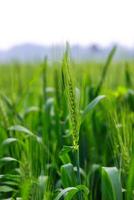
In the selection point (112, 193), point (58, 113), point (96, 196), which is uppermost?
point (58, 113)

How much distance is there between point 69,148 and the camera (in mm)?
1385

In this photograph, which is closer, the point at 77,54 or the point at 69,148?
the point at 69,148

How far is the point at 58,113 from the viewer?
81.3 inches

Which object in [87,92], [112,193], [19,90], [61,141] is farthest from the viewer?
[19,90]

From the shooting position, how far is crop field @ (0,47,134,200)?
51.5 inches

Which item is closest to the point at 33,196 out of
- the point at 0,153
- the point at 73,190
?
the point at 73,190

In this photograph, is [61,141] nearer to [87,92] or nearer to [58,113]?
[58,113]

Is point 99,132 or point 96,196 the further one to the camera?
point 99,132

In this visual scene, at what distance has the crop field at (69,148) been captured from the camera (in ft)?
4.29

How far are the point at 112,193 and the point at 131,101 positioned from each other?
3.23ft

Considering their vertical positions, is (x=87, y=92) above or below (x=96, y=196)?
above

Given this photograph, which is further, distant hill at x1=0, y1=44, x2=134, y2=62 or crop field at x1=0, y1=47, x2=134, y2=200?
distant hill at x1=0, y1=44, x2=134, y2=62

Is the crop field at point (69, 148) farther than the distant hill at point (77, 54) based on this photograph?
No

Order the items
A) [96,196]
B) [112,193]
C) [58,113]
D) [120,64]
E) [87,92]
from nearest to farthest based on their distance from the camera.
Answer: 1. [112,193]
2. [96,196]
3. [58,113]
4. [87,92]
5. [120,64]
